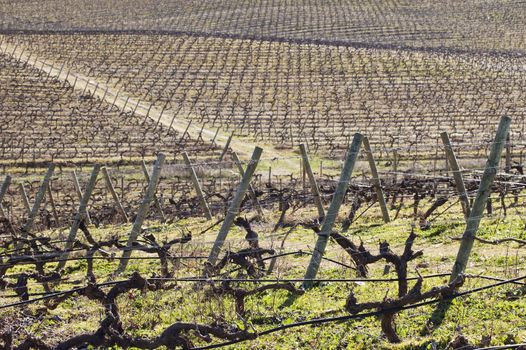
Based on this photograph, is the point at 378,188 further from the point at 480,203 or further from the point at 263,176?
the point at 263,176

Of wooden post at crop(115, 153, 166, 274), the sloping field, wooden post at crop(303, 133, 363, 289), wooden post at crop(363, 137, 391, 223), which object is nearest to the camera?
wooden post at crop(303, 133, 363, 289)

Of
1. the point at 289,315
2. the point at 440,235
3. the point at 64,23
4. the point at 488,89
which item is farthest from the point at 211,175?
the point at 64,23

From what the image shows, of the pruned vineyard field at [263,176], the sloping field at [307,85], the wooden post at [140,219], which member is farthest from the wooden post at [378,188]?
the sloping field at [307,85]

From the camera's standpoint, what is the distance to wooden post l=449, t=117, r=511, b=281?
24.4ft

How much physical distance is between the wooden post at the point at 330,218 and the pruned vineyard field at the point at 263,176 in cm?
2

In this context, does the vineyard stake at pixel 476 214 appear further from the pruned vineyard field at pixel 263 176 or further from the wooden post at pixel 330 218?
the wooden post at pixel 330 218

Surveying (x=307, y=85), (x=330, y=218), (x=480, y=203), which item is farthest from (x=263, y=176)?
(x=307, y=85)

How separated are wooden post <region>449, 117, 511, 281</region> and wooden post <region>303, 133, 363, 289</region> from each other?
1.41 metres

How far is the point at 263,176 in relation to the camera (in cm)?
2728

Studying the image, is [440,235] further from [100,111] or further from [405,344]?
[100,111]

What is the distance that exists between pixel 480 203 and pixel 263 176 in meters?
19.8

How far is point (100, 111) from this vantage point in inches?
1588

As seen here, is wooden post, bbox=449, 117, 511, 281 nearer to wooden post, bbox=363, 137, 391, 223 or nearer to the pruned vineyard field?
the pruned vineyard field

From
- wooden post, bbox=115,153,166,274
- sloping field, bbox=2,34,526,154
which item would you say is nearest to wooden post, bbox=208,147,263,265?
wooden post, bbox=115,153,166,274
